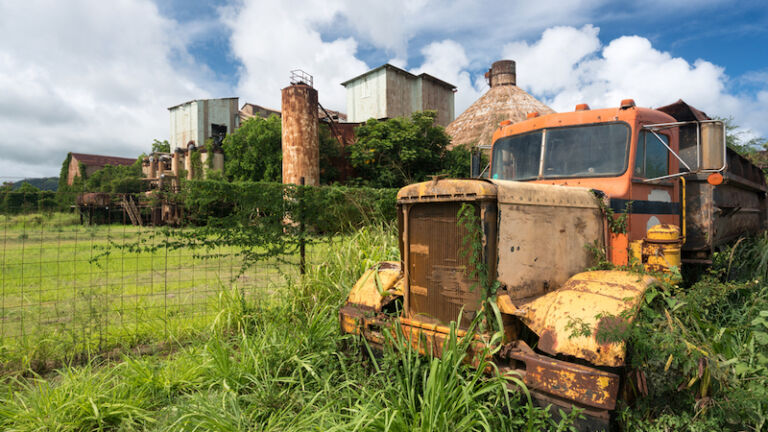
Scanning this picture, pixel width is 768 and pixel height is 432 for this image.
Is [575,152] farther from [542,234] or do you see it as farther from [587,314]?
[587,314]

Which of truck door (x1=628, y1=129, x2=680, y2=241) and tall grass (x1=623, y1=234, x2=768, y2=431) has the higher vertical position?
truck door (x1=628, y1=129, x2=680, y2=241)

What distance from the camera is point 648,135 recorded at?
3.88 m

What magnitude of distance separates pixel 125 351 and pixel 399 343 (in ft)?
10.9

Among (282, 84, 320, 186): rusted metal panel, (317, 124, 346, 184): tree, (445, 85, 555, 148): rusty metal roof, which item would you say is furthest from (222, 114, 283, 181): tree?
(445, 85, 555, 148): rusty metal roof

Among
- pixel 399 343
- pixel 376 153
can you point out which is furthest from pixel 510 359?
pixel 376 153

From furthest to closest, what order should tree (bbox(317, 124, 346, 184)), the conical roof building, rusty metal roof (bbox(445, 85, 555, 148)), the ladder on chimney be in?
the conical roof building → rusty metal roof (bbox(445, 85, 555, 148)) → tree (bbox(317, 124, 346, 184)) → the ladder on chimney

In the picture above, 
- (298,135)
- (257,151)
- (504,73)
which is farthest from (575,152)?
(504,73)

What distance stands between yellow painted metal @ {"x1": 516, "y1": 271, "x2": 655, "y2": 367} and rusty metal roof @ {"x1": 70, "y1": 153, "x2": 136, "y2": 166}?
5175 cm

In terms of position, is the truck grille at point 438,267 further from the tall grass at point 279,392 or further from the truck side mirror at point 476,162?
the truck side mirror at point 476,162

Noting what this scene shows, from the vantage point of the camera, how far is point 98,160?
45.2 meters

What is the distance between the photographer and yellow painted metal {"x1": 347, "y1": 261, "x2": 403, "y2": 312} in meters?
3.64

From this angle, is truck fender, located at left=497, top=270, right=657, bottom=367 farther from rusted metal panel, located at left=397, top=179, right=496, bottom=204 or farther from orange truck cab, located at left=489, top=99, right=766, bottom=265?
orange truck cab, located at left=489, top=99, right=766, bottom=265

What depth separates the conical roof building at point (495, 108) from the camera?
1139 inches

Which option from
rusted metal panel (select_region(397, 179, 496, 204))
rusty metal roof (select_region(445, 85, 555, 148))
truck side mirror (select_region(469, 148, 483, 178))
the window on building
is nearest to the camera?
rusted metal panel (select_region(397, 179, 496, 204))
